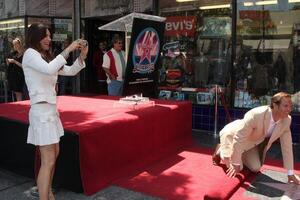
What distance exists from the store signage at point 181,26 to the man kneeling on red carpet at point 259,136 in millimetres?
3399

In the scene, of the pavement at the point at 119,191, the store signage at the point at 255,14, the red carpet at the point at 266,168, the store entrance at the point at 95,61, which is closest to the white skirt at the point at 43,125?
the pavement at the point at 119,191

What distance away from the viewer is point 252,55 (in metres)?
7.21

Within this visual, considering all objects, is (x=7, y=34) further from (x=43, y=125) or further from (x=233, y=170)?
(x=233, y=170)

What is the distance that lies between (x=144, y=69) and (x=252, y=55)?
2.10 metres

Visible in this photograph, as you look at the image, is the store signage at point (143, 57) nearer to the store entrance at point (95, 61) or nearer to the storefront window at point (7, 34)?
the store entrance at point (95, 61)

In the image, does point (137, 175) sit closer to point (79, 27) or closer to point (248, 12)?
point (248, 12)

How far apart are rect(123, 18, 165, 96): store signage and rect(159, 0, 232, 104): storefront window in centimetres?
144

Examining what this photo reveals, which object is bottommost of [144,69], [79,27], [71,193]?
[71,193]

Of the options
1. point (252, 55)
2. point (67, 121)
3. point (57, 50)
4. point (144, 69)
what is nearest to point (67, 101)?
point (144, 69)

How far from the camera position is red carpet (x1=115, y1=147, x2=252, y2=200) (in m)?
4.32

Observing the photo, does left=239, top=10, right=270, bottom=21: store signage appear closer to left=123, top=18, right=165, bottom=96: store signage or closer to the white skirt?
left=123, top=18, right=165, bottom=96: store signage

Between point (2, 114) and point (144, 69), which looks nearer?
point (2, 114)

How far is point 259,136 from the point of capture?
4.61 metres

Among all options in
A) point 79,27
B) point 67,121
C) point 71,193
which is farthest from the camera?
point 79,27
